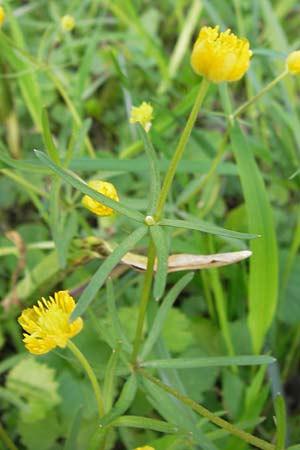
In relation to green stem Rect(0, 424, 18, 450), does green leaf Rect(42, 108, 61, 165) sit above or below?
above

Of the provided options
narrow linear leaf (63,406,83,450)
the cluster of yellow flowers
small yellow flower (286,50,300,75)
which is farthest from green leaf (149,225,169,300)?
small yellow flower (286,50,300,75)

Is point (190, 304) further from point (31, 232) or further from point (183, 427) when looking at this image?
point (183, 427)

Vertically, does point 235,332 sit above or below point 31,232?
below

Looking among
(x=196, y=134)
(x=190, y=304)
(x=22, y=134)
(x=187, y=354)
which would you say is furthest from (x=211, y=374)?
(x=22, y=134)

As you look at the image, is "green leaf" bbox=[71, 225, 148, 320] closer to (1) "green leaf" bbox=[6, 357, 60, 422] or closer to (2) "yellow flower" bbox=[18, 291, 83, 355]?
(2) "yellow flower" bbox=[18, 291, 83, 355]

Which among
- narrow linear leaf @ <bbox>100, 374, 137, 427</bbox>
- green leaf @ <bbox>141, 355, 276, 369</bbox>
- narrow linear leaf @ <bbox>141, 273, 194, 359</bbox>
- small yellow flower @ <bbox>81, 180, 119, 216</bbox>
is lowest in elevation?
narrow linear leaf @ <bbox>100, 374, 137, 427</bbox>

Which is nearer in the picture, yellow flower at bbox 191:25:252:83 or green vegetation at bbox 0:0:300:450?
yellow flower at bbox 191:25:252:83

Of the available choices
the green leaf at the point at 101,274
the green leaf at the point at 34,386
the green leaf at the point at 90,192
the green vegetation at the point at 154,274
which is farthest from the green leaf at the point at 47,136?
the green leaf at the point at 34,386
